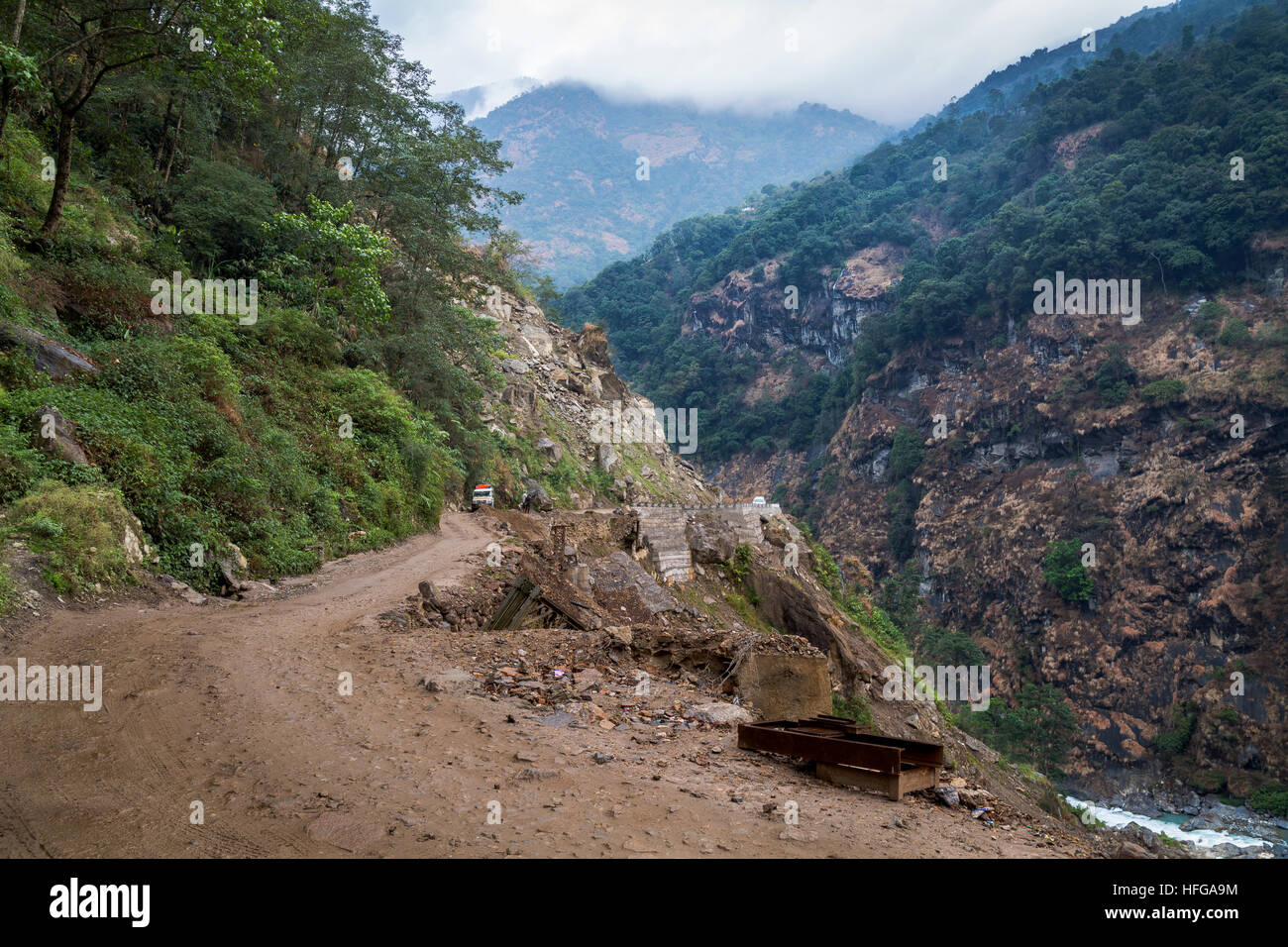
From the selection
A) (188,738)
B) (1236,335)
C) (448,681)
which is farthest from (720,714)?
(1236,335)

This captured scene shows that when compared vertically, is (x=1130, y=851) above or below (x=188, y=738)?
below

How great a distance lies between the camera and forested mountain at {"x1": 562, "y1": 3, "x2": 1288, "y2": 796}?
46906mm

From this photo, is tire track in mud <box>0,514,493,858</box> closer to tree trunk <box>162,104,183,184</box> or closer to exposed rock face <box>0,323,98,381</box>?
exposed rock face <box>0,323,98,381</box>

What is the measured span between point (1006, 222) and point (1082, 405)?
2553cm

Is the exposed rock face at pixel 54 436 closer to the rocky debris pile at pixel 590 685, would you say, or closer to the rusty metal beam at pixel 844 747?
the rocky debris pile at pixel 590 685

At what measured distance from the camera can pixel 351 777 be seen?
4164mm

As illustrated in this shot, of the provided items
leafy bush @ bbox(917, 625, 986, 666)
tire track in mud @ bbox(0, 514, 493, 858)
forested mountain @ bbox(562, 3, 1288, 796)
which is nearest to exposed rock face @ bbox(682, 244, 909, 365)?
forested mountain @ bbox(562, 3, 1288, 796)

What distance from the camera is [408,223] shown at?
66.6 ft

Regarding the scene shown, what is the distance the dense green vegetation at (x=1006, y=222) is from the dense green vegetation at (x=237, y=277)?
59015mm

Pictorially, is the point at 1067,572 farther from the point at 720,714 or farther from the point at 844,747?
the point at 844,747

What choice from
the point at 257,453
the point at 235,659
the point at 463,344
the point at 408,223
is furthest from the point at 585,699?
the point at 408,223

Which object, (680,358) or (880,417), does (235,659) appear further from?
(680,358)

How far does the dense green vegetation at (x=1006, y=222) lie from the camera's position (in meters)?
59.4

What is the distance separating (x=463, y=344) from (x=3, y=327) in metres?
12.8
